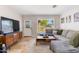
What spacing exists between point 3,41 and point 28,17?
433 cm

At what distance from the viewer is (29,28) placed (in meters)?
7.91
